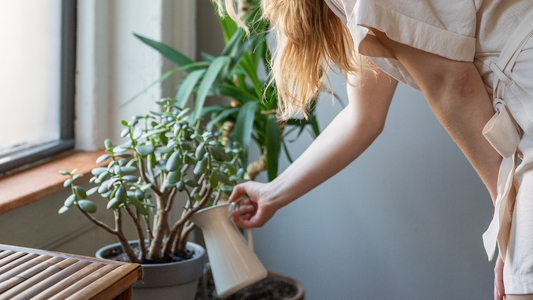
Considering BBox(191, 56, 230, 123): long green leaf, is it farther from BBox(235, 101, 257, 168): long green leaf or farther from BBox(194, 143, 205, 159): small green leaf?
BBox(194, 143, 205, 159): small green leaf

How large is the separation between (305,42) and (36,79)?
867mm

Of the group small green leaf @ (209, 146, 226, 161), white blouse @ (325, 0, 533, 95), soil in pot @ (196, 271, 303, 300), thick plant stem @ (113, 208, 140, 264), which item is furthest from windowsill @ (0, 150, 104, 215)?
white blouse @ (325, 0, 533, 95)

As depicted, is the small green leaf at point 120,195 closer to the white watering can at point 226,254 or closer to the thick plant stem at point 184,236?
the white watering can at point 226,254

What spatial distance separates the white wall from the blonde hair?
70 cm

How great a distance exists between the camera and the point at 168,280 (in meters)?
1.03

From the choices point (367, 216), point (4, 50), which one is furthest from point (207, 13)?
point (367, 216)

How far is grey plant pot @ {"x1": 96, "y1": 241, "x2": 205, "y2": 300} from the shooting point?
1.02 metres

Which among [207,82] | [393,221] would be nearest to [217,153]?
[207,82]

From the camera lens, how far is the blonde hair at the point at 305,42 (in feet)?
2.68

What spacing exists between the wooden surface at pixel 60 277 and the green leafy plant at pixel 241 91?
71 centimetres

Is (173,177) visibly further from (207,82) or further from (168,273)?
(207,82)

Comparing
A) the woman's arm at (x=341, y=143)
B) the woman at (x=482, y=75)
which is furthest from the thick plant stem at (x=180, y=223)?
the woman at (x=482, y=75)

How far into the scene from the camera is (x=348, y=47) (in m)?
0.89

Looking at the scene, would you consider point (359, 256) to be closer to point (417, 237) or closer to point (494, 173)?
point (417, 237)
